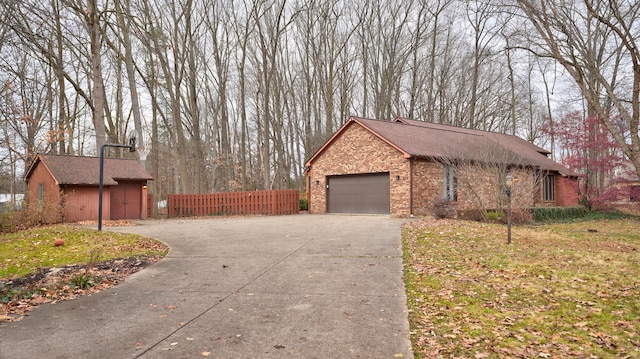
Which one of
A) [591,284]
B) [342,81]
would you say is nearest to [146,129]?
[342,81]

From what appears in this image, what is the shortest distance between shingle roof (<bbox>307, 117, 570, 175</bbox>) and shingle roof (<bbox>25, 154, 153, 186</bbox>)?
10.6m

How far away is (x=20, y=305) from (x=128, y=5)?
68.0 ft

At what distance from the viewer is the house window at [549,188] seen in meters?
23.9

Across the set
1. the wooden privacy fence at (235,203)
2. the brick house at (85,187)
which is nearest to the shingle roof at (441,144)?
the wooden privacy fence at (235,203)

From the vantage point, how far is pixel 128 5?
2150 cm

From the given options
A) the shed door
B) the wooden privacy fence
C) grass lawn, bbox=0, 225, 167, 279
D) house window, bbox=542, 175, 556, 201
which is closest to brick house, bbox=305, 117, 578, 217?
house window, bbox=542, 175, 556, 201

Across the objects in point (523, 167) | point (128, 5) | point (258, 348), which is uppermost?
point (128, 5)

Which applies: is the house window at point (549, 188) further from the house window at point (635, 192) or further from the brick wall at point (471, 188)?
the brick wall at point (471, 188)

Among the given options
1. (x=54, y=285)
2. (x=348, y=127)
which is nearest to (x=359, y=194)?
(x=348, y=127)

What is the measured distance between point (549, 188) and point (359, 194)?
12.7 meters

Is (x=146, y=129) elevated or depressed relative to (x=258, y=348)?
elevated

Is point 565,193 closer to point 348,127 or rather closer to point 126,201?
point 348,127

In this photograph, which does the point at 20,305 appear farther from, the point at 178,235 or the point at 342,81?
the point at 342,81

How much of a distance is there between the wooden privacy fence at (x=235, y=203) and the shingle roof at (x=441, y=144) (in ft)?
14.2
